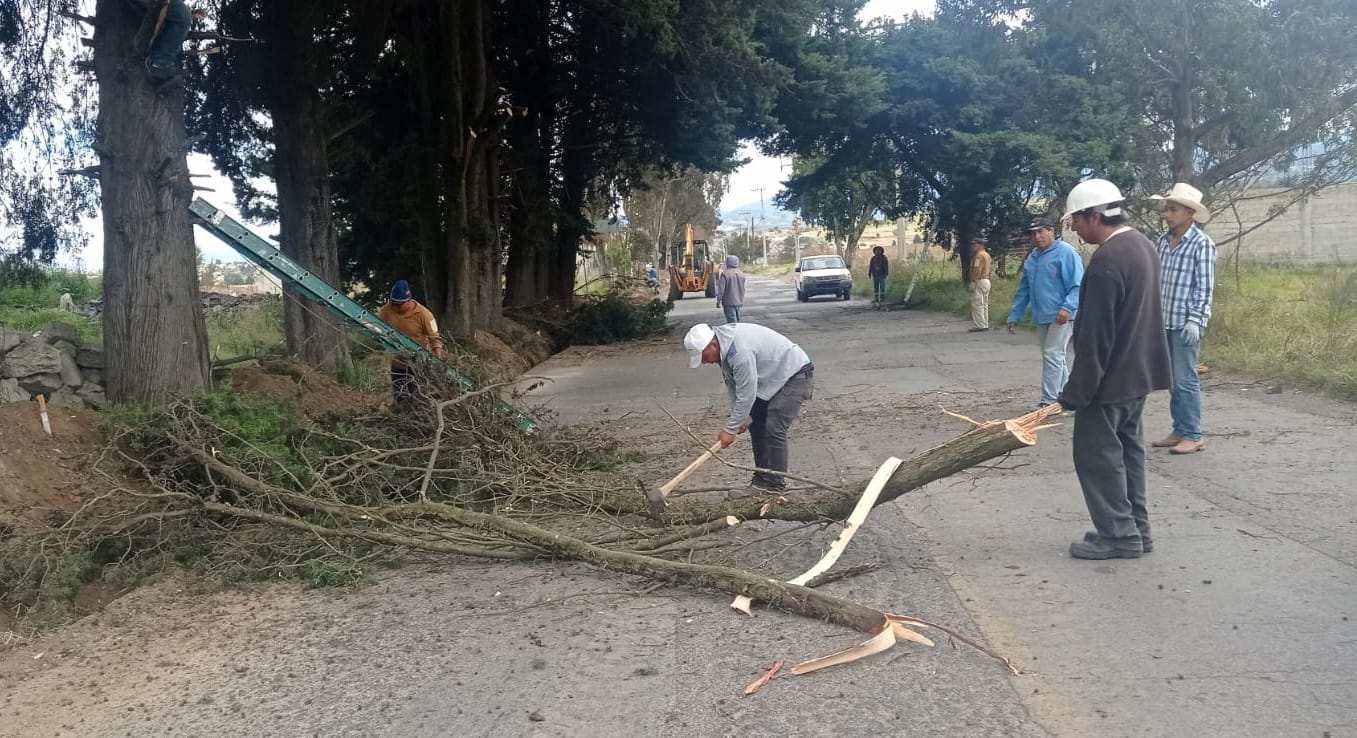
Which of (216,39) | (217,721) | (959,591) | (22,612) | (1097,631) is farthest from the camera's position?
(216,39)

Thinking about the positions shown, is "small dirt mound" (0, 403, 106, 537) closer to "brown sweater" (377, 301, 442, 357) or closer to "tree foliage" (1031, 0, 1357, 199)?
"brown sweater" (377, 301, 442, 357)

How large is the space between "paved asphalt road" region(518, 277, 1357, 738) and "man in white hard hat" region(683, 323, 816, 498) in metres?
0.91

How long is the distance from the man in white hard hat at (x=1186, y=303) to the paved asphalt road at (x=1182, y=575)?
0.27 m

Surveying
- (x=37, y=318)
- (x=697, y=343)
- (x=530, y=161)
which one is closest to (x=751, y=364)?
(x=697, y=343)

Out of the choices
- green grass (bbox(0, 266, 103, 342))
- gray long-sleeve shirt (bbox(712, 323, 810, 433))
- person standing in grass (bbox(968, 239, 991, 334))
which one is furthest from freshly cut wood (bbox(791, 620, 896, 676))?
person standing in grass (bbox(968, 239, 991, 334))

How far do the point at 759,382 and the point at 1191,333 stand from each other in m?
3.11

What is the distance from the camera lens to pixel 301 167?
1230cm

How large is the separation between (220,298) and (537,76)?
1280 centimetres

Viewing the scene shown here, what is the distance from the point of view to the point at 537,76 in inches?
877

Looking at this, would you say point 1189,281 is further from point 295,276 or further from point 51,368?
point 51,368

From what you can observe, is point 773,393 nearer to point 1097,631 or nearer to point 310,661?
point 1097,631

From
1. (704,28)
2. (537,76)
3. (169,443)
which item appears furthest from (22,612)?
(537,76)

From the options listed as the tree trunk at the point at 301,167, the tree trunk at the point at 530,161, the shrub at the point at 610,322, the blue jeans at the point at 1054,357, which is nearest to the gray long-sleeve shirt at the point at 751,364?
the blue jeans at the point at 1054,357

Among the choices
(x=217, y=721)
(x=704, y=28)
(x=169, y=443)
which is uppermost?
(x=704, y=28)
